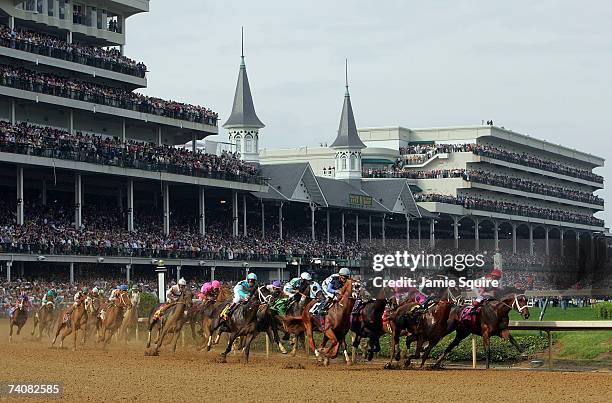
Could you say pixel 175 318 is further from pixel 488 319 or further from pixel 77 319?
pixel 488 319

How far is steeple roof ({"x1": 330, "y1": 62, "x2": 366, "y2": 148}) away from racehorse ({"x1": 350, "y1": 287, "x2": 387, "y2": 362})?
230 ft

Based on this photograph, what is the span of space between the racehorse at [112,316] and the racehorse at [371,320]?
354 inches

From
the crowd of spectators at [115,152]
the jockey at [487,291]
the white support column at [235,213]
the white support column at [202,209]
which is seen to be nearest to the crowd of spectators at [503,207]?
the white support column at [235,213]

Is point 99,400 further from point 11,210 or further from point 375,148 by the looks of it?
point 375,148

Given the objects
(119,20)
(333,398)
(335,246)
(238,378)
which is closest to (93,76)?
(119,20)

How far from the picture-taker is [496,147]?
4633 inches

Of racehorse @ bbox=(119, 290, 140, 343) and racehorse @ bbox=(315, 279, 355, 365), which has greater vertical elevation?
racehorse @ bbox=(315, 279, 355, 365)

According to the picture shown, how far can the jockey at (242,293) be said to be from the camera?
28.1m

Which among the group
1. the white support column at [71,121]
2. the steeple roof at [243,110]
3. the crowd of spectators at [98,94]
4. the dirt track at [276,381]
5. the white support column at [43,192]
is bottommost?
the dirt track at [276,381]

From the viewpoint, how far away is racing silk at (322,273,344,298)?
26.7 metres

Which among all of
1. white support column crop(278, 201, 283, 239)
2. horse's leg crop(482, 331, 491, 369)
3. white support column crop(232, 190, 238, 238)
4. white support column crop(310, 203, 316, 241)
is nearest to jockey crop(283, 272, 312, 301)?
horse's leg crop(482, 331, 491, 369)

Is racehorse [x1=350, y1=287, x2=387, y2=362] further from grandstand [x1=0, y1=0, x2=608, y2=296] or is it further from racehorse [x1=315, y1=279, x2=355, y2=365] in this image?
grandstand [x1=0, y1=0, x2=608, y2=296]

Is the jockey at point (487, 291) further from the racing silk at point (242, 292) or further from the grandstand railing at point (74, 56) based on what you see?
the grandstand railing at point (74, 56)

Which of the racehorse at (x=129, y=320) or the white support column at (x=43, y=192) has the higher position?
the white support column at (x=43, y=192)
